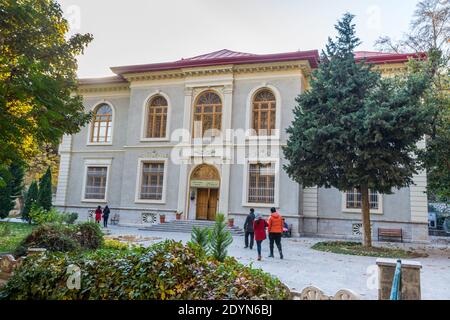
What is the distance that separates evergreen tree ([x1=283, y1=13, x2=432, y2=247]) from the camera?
12352 mm

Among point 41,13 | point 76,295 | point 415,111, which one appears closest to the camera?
point 76,295

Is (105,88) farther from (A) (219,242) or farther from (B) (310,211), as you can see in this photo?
(A) (219,242)

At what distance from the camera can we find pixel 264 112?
20641 millimetres

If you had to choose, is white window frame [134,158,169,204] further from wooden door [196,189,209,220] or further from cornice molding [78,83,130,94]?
cornice molding [78,83,130,94]

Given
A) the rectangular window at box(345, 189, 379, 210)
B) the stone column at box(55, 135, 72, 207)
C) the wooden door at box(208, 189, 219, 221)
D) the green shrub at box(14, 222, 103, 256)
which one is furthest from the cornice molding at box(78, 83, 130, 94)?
the rectangular window at box(345, 189, 379, 210)

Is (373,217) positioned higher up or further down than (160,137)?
further down

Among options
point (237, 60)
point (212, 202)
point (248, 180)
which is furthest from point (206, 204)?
point (237, 60)

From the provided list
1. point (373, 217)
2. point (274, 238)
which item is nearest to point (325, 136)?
point (274, 238)

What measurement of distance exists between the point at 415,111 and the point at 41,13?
12142mm

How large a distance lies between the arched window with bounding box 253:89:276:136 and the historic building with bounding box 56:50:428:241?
0.06 meters

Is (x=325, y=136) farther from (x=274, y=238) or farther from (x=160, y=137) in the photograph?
(x=160, y=137)

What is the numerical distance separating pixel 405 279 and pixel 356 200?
15.7 m

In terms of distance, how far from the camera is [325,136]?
13.4m
